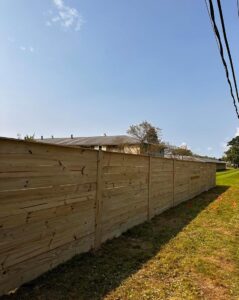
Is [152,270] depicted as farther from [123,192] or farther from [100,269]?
[123,192]

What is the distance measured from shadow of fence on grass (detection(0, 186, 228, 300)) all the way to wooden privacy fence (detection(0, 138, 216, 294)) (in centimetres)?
12

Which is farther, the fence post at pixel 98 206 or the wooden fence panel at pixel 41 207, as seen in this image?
the fence post at pixel 98 206

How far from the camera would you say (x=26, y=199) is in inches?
112

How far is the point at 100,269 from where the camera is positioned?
3479 mm

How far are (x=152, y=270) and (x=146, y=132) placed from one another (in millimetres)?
41237

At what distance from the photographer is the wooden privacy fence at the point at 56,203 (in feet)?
8.70

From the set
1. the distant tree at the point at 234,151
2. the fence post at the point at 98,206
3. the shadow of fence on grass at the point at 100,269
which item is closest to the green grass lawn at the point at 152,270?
the shadow of fence on grass at the point at 100,269

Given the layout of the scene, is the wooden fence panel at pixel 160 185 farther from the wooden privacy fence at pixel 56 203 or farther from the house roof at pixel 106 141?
the house roof at pixel 106 141

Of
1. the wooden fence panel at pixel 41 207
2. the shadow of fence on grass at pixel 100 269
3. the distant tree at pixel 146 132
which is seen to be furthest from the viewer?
the distant tree at pixel 146 132

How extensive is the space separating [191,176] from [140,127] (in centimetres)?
3358

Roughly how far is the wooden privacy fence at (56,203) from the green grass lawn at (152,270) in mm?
202

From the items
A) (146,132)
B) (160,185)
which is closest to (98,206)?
(160,185)

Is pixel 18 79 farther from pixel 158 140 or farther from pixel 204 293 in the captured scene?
pixel 158 140

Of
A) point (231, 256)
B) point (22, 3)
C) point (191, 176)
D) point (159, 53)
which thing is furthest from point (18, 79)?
point (231, 256)
